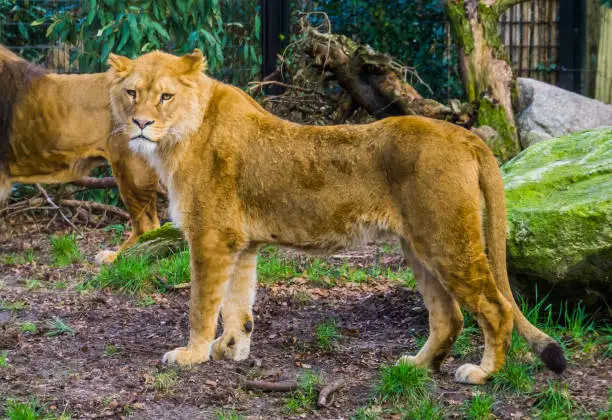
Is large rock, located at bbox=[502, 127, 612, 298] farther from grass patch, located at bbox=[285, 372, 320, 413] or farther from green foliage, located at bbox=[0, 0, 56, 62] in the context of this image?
green foliage, located at bbox=[0, 0, 56, 62]

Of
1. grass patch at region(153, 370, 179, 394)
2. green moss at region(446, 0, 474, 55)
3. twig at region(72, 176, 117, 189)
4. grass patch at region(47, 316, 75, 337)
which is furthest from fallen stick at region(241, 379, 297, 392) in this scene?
green moss at region(446, 0, 474, 55)

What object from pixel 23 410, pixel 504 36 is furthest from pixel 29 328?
pixel 504 36

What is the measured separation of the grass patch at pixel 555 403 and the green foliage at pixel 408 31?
740cm

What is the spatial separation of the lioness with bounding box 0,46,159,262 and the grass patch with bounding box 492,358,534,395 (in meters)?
3.84

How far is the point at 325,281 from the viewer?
6.39 meters

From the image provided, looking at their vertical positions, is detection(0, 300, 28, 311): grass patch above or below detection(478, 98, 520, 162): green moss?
below

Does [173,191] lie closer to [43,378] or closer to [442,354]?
[43,378]

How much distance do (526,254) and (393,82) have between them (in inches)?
154

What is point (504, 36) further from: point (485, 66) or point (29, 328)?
point (29, 328)

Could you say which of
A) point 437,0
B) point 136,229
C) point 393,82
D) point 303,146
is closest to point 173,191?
point 303,146

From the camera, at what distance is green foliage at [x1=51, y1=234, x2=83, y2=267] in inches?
289

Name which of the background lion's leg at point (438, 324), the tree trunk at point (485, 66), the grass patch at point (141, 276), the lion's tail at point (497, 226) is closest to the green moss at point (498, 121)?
the tree trunk at point (485, 66)

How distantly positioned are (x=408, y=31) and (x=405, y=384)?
766cm

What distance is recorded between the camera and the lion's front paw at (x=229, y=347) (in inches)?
188
